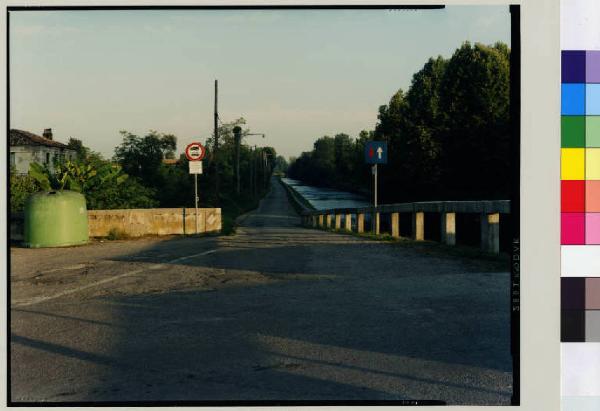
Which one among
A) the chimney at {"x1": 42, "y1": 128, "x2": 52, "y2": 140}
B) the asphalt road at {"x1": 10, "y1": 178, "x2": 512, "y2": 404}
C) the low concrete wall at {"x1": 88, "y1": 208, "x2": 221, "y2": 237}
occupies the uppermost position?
the chimney at {"x1": 42, "y1": 128, "x2": 52, "y2": 140}

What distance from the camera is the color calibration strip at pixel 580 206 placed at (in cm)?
407

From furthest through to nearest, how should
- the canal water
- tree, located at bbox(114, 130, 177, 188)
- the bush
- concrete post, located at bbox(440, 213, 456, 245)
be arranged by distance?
the canal water < tree, located at bbox(114, 130, 177, 188) < the bush < concrete post, located at bbox(440, 213, 456, 245)

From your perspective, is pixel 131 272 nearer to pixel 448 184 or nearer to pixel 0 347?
pixel 0 347

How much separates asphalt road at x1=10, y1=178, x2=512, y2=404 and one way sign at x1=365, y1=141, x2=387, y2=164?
765cm

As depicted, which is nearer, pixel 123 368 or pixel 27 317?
pixel 123 368

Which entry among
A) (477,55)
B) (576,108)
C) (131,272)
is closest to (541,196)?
(576,108)

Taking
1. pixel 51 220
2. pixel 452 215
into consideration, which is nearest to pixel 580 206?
pixel 452 215

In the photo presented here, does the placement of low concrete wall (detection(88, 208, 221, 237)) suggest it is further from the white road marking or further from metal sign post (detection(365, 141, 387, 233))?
the white road marking

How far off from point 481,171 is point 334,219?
750 cm

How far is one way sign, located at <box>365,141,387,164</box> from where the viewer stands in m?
17.4

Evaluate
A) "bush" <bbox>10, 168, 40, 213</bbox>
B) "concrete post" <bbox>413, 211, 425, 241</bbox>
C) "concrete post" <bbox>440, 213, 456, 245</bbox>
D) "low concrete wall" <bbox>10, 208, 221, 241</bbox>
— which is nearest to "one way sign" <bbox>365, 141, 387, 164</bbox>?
"concrete post" <bbox>413, 211, 425, 241</bbox>

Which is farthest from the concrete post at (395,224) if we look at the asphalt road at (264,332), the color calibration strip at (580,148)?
the color calibration strip at (580,148)

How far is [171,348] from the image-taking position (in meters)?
5.18

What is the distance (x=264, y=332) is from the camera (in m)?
5.61
